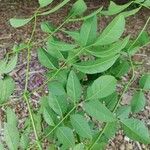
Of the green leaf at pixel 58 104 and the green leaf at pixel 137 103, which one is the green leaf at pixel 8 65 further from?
the green leaf at pixel 137 103

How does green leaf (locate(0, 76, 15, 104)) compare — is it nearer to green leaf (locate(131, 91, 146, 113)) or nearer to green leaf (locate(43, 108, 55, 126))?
green leaf (locate(43, 108, 55, 126))

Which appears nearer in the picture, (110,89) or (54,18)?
(110,89)

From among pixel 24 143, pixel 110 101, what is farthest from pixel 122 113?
pixel 24 143

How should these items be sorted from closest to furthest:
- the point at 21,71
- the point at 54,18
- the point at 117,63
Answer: the point at 117,63 → the point at 21,71 → the point at 54,18

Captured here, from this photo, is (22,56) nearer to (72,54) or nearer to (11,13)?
(11,13)

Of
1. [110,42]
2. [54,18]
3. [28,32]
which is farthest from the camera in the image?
[54,18]

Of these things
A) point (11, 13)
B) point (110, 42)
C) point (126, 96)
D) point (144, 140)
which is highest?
point (110, 42)

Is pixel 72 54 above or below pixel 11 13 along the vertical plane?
above

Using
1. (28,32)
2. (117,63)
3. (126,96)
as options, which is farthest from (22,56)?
(117,63)
